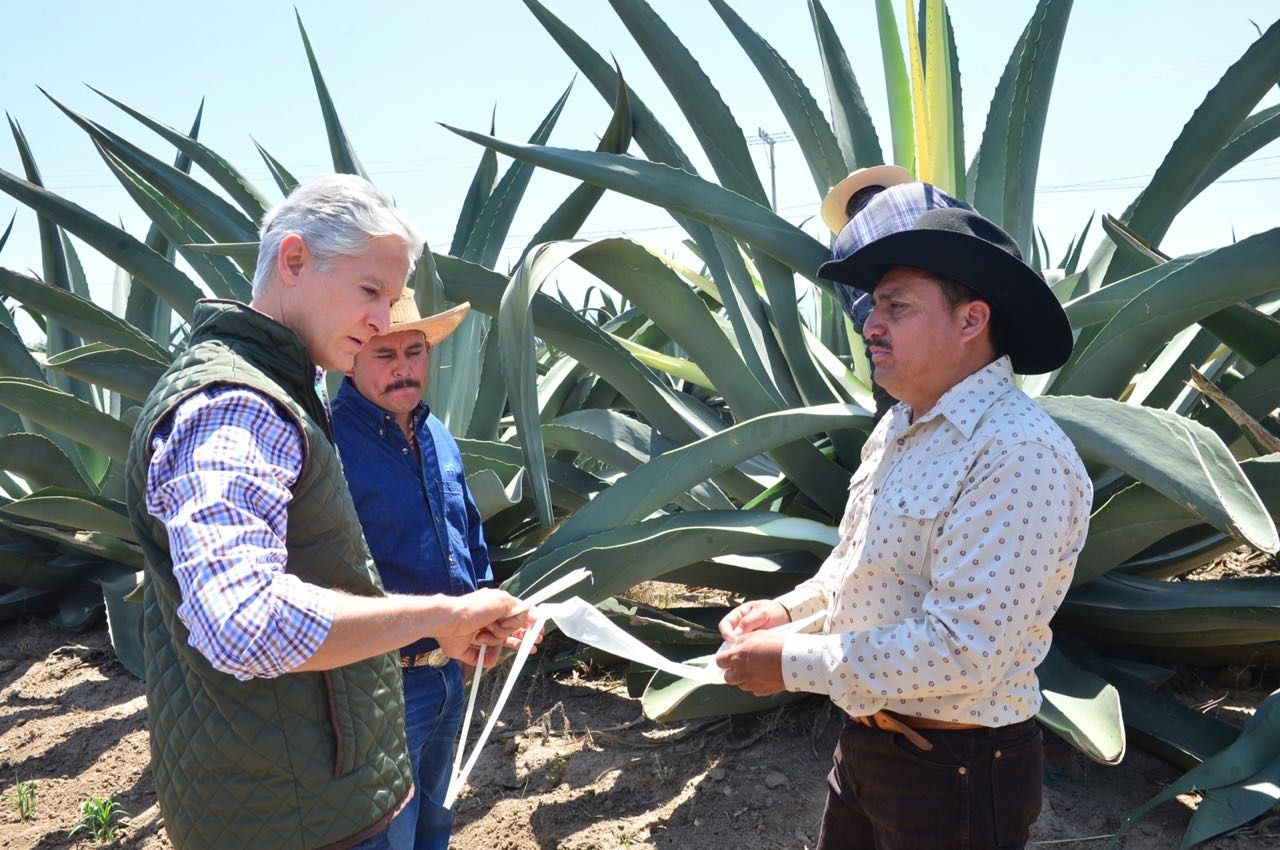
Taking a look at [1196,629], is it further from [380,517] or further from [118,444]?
[118,444]

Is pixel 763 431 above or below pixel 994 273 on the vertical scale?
below

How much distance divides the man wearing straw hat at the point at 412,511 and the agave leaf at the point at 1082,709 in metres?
1.15

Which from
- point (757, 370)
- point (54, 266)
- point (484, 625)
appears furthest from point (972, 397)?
point (54, 266)

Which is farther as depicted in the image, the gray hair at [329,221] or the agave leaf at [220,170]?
the agave leaf at [220,170]

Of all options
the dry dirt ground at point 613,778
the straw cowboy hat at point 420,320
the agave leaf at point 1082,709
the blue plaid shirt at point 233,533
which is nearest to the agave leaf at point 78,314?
the dry dirt ground at point 613,778

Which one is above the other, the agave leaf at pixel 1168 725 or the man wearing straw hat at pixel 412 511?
the man wearing straw hat at pixel 412 511

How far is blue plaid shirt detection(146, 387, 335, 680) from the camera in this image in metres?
1.19

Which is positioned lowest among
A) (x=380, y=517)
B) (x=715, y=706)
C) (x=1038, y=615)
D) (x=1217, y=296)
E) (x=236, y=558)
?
(x=715, y=706)

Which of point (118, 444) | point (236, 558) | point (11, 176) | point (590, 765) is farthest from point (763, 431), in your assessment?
point (11, 176)

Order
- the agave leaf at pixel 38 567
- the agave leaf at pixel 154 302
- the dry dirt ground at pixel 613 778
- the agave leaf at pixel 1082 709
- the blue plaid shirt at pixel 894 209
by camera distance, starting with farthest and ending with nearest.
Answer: the agave leaf at pixel 154 302 < the agave leaf at pixel 38 567 < the dry dirt ground at pixel 613 778 < the agave leaf at pixel 1082 709 < the blue plaid shirt at pixel 894 209

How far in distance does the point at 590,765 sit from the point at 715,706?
0.44 metres

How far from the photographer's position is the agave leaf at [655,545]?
2.27 metres

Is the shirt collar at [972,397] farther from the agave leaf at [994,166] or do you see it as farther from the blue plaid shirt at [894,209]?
the agave leaf at [994,166]

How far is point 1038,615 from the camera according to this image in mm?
1515
